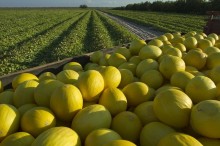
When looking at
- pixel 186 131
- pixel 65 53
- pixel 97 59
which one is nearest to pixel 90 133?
pixel 186 131

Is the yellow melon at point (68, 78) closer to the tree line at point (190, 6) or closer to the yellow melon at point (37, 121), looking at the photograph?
the yellow melon at point (37, 121)

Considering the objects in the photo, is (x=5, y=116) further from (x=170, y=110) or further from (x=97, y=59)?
(x=97, y=59)

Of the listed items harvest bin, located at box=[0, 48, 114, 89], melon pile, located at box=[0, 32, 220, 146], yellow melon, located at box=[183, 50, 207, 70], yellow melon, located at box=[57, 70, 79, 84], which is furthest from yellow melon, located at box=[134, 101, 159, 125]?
harvest bin, located at box=[0, 48, 114, 89]

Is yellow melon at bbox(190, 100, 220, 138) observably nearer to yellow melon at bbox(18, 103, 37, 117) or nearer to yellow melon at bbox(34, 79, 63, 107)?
yellow melon at bbox(34, 79, 63, 107)

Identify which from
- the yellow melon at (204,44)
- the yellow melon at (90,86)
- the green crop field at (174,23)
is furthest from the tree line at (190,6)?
the yellow melon at (90,86)

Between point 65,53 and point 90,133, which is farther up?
→ point 90,133

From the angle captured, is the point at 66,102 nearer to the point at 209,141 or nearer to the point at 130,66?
the point at 209,141

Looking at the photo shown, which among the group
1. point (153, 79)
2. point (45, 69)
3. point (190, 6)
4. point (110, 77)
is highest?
point (110, 77)

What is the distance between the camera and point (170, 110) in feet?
7.16

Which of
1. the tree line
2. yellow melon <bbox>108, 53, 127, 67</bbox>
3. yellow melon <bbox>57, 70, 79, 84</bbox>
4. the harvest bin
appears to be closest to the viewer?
yellow melon <bbox>57, 70, 79, 84</bbox>

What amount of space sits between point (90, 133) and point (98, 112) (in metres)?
0.25

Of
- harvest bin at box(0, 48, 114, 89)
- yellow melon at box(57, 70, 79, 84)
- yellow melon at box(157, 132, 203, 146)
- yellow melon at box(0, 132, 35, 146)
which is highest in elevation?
yellow melon at box(57, 70, 79, 84)

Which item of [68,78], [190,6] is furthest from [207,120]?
[190,6]

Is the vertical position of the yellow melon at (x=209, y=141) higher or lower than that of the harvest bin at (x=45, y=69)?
higher
